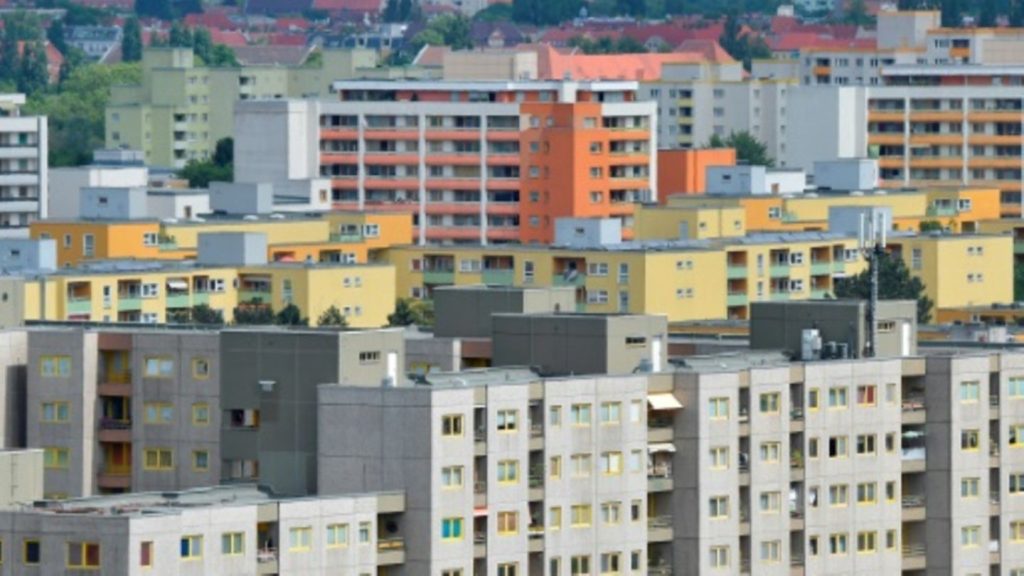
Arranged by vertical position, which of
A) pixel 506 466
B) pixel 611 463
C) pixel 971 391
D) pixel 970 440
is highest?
pixel 971 391

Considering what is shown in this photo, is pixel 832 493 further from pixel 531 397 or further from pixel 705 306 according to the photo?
pixel 705 306

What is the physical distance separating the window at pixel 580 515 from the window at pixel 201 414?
29.7 ft

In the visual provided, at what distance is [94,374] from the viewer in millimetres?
83125

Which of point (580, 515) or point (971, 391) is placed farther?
point (971, 391)

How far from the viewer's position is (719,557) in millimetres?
76812

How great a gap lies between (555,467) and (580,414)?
0.93 meters

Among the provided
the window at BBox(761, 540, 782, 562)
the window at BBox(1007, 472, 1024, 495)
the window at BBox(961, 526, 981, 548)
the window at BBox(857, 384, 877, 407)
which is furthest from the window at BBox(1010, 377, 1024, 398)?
the window at BBox(761, 540, 782, 562)

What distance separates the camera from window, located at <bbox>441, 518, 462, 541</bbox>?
7219cm

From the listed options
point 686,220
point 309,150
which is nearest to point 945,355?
point 686,220

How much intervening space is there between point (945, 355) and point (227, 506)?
15.7 m

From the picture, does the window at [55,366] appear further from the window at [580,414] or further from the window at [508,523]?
the window at [508,523]

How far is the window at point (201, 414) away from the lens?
81688 millimetres

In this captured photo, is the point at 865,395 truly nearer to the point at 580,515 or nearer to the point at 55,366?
the point at 580,515

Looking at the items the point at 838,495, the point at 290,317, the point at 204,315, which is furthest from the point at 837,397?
the point at 290,317
